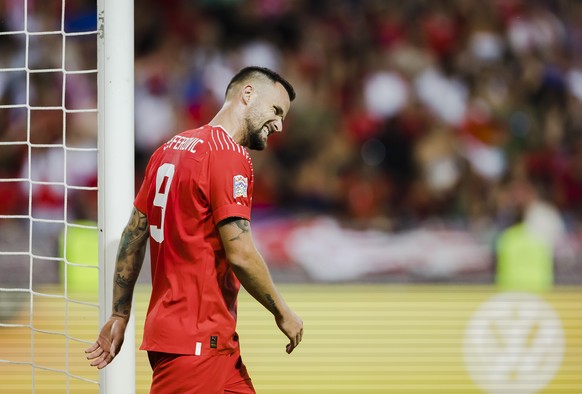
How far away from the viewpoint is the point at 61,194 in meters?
7.25

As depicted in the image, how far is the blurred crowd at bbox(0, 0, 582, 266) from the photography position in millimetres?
7836

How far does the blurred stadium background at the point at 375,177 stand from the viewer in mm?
5797

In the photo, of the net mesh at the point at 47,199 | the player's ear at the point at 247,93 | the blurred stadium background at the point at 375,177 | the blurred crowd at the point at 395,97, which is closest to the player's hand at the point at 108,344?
the player's ear at the point at 247,93

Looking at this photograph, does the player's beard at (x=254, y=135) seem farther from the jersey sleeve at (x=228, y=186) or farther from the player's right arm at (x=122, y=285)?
the player's right arm at (x=122, y=285)

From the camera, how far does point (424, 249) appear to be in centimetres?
637

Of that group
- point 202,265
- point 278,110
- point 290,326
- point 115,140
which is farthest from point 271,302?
point 115,140

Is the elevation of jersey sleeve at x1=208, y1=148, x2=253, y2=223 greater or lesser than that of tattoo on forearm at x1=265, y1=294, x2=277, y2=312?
greater

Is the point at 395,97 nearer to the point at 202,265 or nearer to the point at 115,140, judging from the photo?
the point at 115,140

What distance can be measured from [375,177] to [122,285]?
4630mm

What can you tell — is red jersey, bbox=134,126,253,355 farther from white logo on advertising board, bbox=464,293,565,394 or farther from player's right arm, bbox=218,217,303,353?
white logo on advertising board, bbox=464,293,565,394

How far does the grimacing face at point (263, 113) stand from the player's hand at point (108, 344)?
84cm

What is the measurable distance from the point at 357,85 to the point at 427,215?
4.52ft

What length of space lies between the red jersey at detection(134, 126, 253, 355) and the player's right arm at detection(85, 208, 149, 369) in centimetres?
19

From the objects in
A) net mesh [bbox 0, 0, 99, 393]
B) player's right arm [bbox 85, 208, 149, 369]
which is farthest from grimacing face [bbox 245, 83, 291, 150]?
net mesh [bbox 0, 0, 99, 393]
